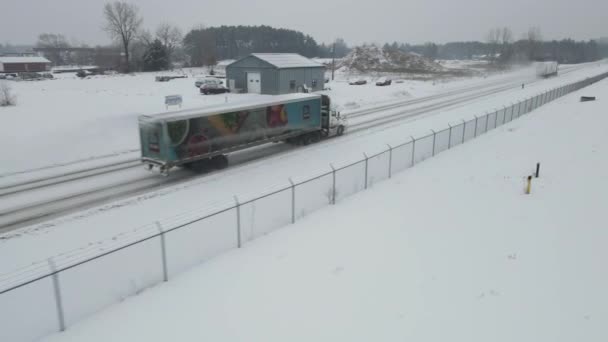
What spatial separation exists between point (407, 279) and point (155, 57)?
8827 centimetres

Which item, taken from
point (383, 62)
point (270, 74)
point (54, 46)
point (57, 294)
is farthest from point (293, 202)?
point (54, 46)

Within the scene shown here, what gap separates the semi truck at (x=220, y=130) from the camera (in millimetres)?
20016

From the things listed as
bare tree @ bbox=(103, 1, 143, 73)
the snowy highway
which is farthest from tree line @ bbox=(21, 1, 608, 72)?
the snowy highway

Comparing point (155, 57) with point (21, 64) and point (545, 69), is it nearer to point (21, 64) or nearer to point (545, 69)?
point (21, 64)

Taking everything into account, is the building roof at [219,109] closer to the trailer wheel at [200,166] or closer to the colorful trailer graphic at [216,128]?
the colorful trailer graphic at [216,128]

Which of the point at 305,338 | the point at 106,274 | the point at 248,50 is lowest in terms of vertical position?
the point at 305,338

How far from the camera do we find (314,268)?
39.2 feet

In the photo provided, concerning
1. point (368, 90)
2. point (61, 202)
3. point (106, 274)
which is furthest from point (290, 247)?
point (368, 90)

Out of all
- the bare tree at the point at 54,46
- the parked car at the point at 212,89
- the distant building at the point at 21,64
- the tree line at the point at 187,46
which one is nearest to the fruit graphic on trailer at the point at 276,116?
the parked car at the point at 212,89

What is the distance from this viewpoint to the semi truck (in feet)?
65.7

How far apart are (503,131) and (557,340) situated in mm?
26755

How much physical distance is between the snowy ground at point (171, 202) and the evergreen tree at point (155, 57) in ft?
229

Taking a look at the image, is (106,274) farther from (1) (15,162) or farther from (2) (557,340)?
(1) (15,162)

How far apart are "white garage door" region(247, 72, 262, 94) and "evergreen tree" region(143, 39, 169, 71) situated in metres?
45.4
